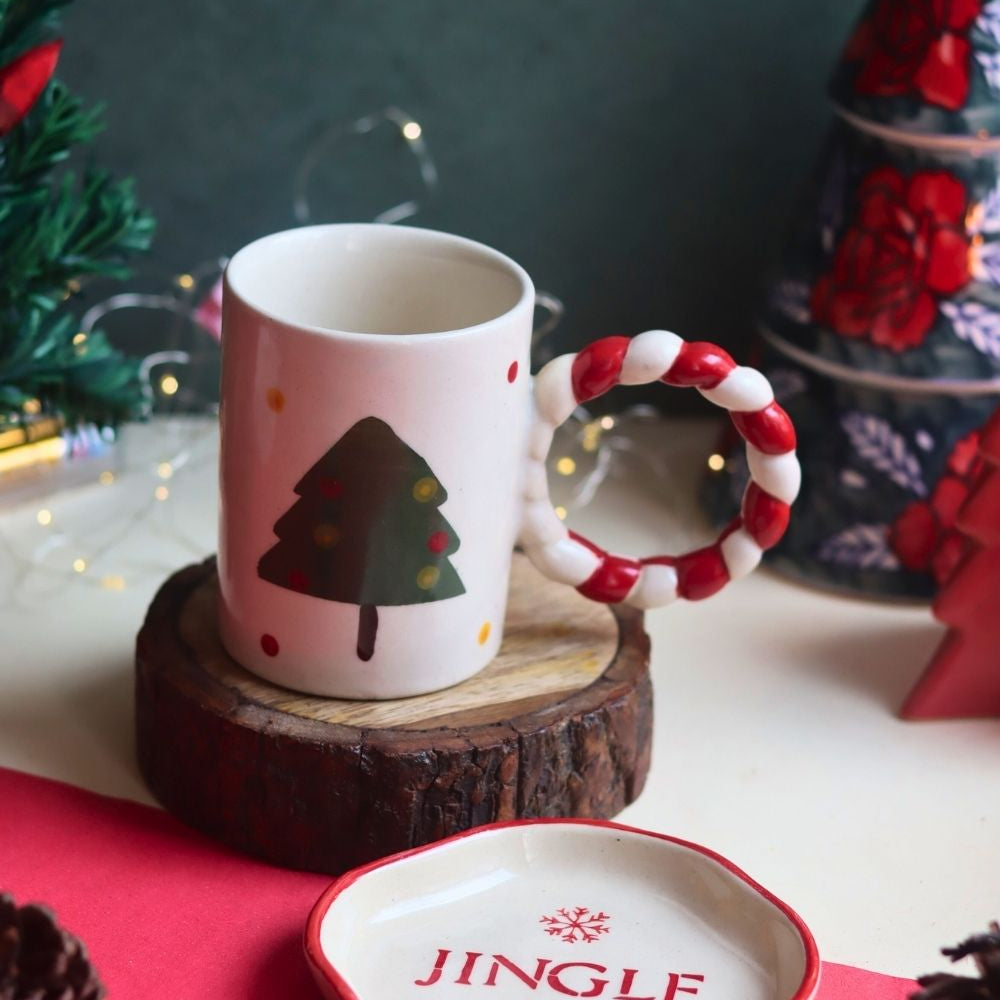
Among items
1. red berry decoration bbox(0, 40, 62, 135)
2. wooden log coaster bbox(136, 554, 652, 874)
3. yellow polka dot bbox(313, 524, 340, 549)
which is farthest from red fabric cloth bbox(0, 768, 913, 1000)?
red berry decoration bbox(0, 40, 62, 135)

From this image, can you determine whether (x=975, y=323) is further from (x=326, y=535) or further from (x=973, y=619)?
(x=326, y=535)

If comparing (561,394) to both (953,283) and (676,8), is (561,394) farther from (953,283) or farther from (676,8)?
(676,8)

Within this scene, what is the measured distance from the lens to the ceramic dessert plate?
1.78ft

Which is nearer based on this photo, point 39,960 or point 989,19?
point 39,960

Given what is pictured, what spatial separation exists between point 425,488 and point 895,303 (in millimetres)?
341

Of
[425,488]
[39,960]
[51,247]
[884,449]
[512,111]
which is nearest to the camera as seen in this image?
[39,960]

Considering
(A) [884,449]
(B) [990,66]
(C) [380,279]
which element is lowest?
(A) [884,449]

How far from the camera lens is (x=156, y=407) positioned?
1.00m

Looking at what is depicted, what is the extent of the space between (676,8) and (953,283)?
10.6 inches

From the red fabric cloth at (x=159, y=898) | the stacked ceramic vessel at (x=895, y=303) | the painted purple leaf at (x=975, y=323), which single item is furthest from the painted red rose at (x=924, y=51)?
the red fabric cloth at (x=159, y=898)

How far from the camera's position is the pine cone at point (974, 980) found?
1.58ft

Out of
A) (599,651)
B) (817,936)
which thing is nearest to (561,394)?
(599,651)

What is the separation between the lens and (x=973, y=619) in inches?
28.4

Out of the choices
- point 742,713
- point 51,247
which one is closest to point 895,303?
point 742,713
